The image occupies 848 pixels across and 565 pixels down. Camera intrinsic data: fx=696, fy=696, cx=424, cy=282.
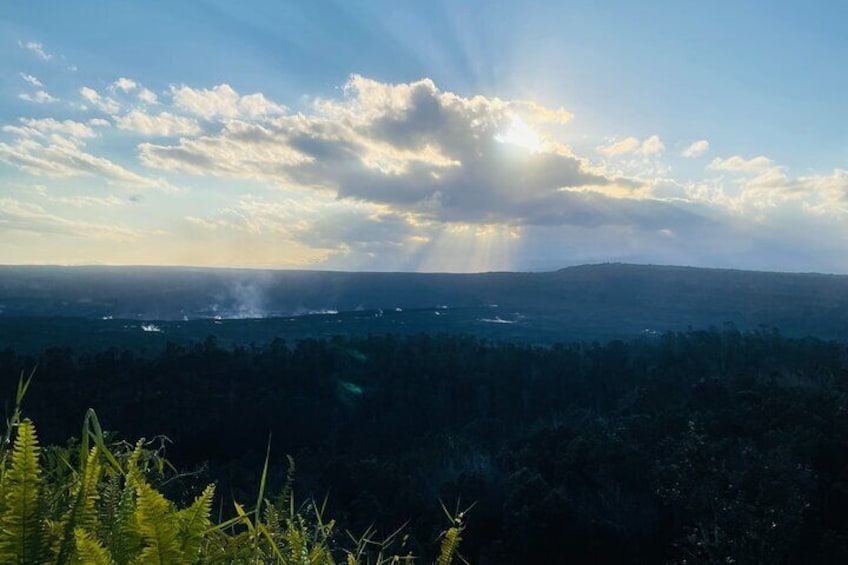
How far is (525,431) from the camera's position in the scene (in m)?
35.3

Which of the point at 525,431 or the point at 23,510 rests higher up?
the point at 23,510

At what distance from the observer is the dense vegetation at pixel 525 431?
15.5 m

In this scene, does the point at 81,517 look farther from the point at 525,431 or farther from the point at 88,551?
the point at 525,431

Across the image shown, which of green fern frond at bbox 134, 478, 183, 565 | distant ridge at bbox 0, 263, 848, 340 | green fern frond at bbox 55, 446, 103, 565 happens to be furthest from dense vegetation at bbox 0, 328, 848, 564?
distant ridge at bbox 0, 263, 848, 340

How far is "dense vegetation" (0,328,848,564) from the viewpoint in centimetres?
1555

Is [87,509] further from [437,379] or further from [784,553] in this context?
[437,379]

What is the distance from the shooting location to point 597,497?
62.3ft

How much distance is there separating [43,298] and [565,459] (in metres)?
137

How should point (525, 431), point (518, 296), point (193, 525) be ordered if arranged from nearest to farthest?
point (193, 525) → point (525, 431) → point (518, 296)

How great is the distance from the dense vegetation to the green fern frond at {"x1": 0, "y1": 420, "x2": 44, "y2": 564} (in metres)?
4.32

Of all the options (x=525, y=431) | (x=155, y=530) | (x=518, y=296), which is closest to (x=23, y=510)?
(x=155, y=530)

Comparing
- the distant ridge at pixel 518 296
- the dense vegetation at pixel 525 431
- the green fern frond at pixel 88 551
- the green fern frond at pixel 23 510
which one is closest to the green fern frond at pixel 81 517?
the green fern frond at pixel 23 510

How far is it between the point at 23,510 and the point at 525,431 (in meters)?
35.1

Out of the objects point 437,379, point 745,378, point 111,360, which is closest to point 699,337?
point 437,379
